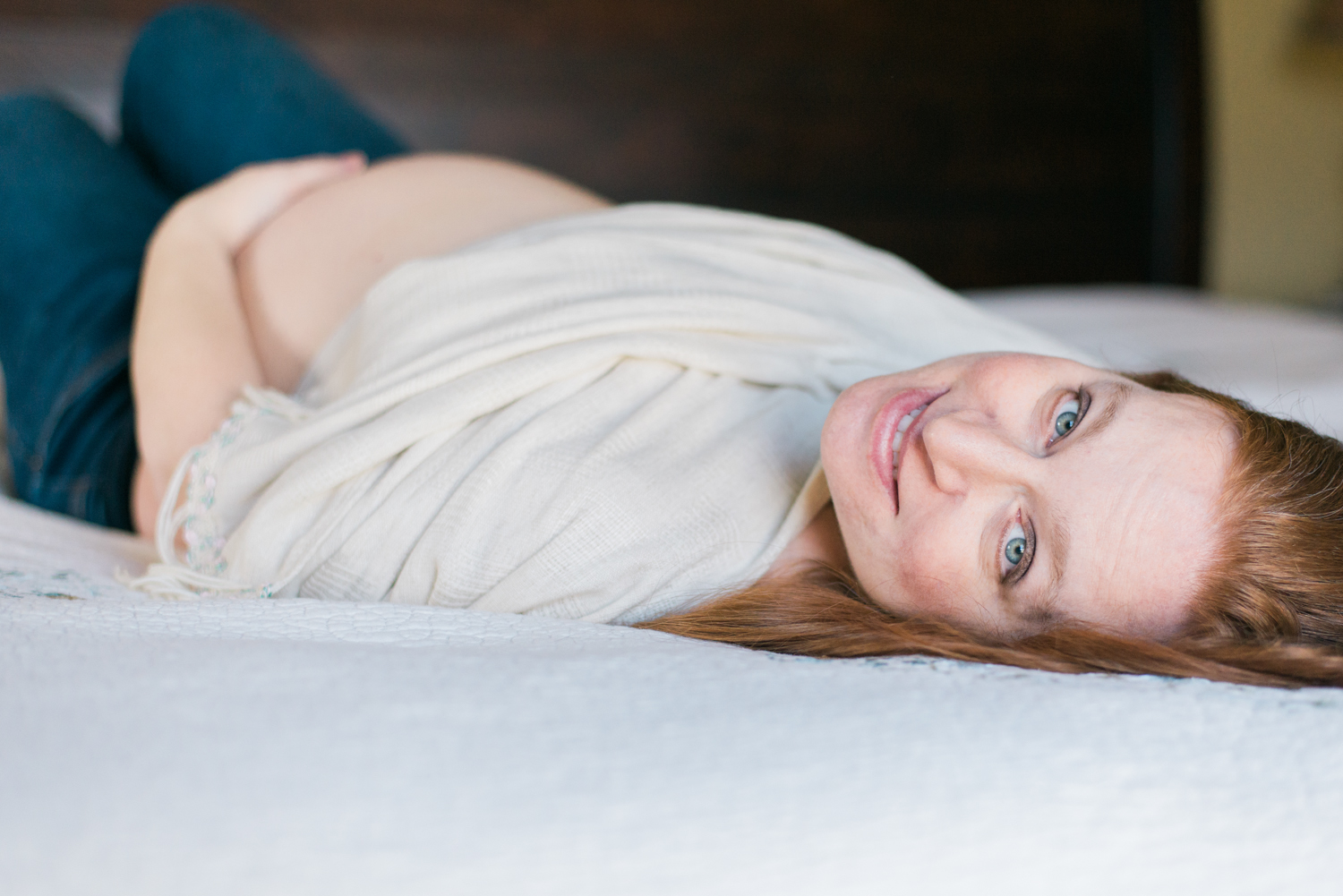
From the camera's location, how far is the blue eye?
74 cm

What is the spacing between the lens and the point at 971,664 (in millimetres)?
601

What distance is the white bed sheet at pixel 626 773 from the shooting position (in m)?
0.41

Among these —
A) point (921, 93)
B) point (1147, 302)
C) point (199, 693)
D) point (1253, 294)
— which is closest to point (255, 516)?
point (199, 693)

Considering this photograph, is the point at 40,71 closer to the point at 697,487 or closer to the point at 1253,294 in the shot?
the point at 697,487

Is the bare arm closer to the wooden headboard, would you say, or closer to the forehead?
the forehead

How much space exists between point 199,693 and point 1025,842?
399 mm

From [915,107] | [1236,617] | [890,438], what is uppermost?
[915,107]

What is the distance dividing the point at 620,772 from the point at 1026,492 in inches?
15.7

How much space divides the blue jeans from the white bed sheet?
Answer: 50cm

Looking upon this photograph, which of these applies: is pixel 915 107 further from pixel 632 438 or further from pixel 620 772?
pixel 620 772

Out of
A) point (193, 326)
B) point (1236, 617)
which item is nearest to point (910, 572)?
point (1236, 617)

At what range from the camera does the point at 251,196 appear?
44.2 inches

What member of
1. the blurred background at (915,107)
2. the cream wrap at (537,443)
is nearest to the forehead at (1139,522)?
the cream wrap at (537,443)

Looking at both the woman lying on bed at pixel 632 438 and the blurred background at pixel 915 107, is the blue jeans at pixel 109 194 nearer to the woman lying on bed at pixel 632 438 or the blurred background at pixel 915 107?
the woman lying on bed at pixel 632 438
